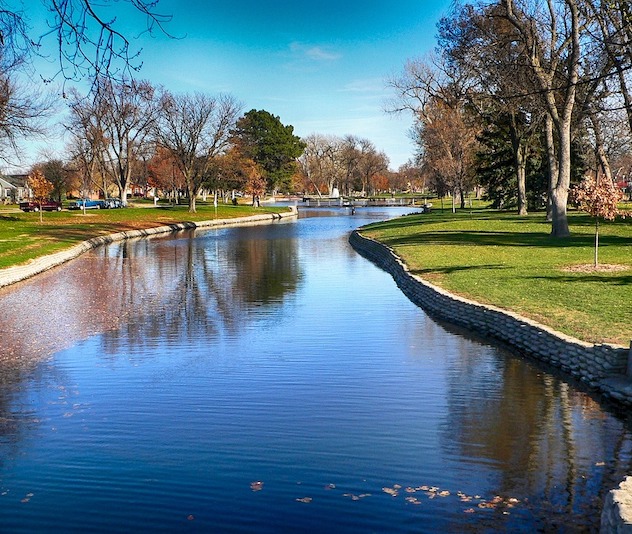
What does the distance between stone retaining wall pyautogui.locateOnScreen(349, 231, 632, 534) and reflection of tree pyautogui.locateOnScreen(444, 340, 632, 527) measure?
0.47 m

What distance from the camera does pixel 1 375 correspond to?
13.3m

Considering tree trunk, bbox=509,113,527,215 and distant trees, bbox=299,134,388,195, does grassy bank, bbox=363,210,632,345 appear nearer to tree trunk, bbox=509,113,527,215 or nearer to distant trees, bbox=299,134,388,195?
tree trunk, bbox=509,113,527,215

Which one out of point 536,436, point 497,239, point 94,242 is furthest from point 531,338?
point 94,242

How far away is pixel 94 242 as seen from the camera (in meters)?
46.5

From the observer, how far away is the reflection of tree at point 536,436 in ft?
26.7

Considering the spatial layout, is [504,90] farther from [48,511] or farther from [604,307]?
[48,511]

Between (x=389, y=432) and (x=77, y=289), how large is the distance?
59.0ft

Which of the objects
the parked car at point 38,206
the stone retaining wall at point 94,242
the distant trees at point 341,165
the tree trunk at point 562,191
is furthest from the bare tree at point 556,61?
the distant trees at point 341,165

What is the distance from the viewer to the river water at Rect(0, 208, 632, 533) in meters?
7.64

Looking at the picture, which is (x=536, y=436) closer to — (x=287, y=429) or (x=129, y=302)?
(x=287, y=429)

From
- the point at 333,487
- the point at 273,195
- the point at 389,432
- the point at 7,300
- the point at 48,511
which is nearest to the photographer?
the point at 48,511

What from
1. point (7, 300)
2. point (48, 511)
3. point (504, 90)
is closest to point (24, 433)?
point (48, 511)

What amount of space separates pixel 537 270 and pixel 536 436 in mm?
13601

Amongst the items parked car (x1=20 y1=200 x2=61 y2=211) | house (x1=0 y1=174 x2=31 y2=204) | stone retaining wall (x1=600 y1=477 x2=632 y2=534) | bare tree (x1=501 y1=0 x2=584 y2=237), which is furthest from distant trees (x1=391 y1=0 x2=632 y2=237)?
house (x1=0 y1=174 x2=31 y2=204)
